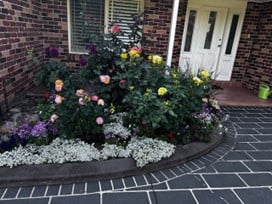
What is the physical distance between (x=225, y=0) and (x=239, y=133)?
3471 millimetres

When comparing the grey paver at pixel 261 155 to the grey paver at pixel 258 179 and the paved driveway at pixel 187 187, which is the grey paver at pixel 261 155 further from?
the grey paver at pixel 258 179

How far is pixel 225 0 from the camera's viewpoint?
498 centimetres

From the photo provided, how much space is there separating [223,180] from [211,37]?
4.15 meters

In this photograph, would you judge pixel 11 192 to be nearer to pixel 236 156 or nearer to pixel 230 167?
pixel 230 167

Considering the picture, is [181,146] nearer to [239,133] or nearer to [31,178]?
[239,133]

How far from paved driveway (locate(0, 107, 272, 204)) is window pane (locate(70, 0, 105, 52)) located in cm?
314

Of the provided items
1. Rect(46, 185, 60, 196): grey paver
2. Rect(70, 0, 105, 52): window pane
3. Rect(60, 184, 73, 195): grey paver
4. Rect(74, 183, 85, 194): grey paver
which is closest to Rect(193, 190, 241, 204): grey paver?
Rect(74, 183, 85, 194): grey paver

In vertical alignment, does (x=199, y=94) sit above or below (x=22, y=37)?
below

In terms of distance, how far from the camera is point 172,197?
5.88ft

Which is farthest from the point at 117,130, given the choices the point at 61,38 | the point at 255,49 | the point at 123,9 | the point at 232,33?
the point at 255,49

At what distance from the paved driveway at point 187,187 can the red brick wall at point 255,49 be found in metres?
3.17

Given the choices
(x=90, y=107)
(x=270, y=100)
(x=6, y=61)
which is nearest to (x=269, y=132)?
(x=270, y=100)

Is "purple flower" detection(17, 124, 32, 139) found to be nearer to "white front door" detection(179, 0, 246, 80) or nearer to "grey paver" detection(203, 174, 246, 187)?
"grey paver" detection(203, 174, 246, 187)

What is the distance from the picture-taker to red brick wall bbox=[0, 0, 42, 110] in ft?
9.21
